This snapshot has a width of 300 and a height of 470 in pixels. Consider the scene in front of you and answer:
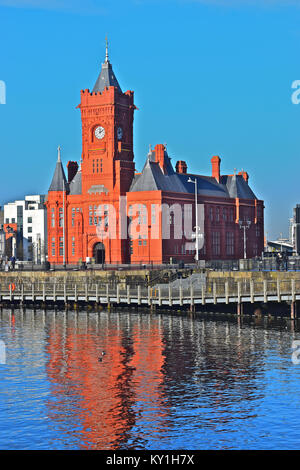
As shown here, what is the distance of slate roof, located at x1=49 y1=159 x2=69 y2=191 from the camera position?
399 ft

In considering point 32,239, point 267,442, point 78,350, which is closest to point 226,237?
point 32,239

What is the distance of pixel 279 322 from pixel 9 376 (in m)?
28.8

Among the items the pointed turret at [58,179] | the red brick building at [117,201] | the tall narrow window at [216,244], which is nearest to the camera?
the red brick building at [117,201]

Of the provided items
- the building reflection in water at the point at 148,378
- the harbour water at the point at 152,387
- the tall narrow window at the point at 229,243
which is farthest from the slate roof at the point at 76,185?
the harbour water at the point at 152,387

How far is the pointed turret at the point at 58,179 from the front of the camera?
122m

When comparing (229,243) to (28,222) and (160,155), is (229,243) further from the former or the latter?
(28,222)

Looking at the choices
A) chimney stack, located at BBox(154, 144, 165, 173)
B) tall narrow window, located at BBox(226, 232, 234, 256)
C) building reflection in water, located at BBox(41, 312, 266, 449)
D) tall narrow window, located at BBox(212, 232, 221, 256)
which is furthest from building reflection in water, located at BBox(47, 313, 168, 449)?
tall narrow window, located at BBox(226, 232, 234, 256)

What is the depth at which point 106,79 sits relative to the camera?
114 meters

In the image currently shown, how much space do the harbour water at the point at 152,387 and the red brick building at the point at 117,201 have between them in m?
46.3

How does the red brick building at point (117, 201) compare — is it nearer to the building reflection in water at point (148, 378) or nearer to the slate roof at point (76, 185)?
the slate roof at point (76, 185)

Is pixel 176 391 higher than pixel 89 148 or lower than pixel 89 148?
lower

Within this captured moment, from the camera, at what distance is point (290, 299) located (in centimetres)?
6450

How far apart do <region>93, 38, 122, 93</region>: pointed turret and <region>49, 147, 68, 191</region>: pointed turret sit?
42.3 feet

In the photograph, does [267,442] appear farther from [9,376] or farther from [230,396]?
[9,376]
